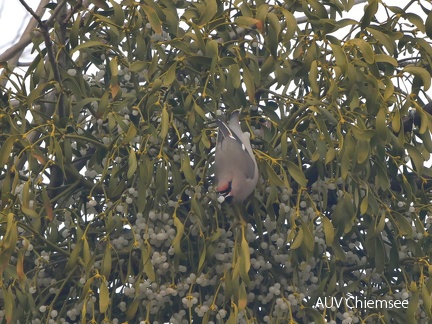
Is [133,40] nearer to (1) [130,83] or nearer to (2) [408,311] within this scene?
(1) [130,83]

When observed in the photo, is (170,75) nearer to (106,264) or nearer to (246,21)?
(246,21)

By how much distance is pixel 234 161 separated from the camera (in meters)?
2.17

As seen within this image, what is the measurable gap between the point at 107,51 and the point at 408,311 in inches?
38.5

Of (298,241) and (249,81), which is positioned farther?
(249,81)

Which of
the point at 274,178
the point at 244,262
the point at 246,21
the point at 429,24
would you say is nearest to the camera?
the point at 244,262

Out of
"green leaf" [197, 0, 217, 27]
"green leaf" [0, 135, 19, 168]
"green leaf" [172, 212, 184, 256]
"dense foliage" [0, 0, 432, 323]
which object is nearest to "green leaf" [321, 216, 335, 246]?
"dense foliage" [0, 0, 432, 323]

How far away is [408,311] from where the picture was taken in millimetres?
2121

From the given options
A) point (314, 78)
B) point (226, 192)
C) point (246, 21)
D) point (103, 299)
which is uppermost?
point (246, 21)

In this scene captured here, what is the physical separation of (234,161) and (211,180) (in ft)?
0.76

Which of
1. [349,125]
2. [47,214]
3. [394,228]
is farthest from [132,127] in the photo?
[394,228]

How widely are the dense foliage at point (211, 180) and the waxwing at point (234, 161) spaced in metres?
0.04

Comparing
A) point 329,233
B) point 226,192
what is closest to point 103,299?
point 226,192

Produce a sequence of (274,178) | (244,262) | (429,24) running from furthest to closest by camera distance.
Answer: (429,24) < (274,178) < (244,262)

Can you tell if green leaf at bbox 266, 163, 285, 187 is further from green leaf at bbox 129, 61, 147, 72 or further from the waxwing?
green leaf at bbox 129, 61, 147, 72
